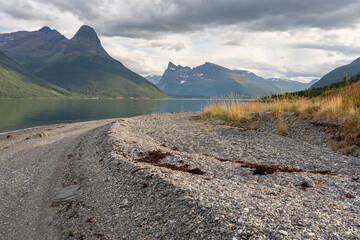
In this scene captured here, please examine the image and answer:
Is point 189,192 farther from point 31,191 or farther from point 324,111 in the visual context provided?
point 324,111

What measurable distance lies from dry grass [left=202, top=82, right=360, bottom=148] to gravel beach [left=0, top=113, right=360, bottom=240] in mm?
1451

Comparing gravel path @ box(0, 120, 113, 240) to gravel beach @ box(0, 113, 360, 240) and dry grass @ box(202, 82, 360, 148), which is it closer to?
gravel beach @ box(0, 113, 360, 240)

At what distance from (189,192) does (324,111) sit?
13.7 meters

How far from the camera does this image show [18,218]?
8477mm

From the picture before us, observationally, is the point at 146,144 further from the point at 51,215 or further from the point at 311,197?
the point at 311,197

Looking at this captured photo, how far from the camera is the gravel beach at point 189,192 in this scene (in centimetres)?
540

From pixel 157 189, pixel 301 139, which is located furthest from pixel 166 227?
pixel 301 139

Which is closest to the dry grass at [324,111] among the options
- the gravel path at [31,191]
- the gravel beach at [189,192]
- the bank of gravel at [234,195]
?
the gravel beach at [189,192]

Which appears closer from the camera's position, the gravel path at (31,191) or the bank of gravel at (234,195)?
the bank of gravel at (234,195)

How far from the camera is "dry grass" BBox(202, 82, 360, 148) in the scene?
1351 cm

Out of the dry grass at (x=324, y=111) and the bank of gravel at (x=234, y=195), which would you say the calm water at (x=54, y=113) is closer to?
the dry grass at (x=324, y=111)

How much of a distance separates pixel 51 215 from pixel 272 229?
7458 mm

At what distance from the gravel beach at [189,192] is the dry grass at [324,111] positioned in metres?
1.45

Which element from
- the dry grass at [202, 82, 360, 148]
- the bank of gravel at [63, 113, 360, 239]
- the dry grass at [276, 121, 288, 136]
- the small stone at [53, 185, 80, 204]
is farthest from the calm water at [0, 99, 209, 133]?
the small stone at [53, 185, 80, 204]
